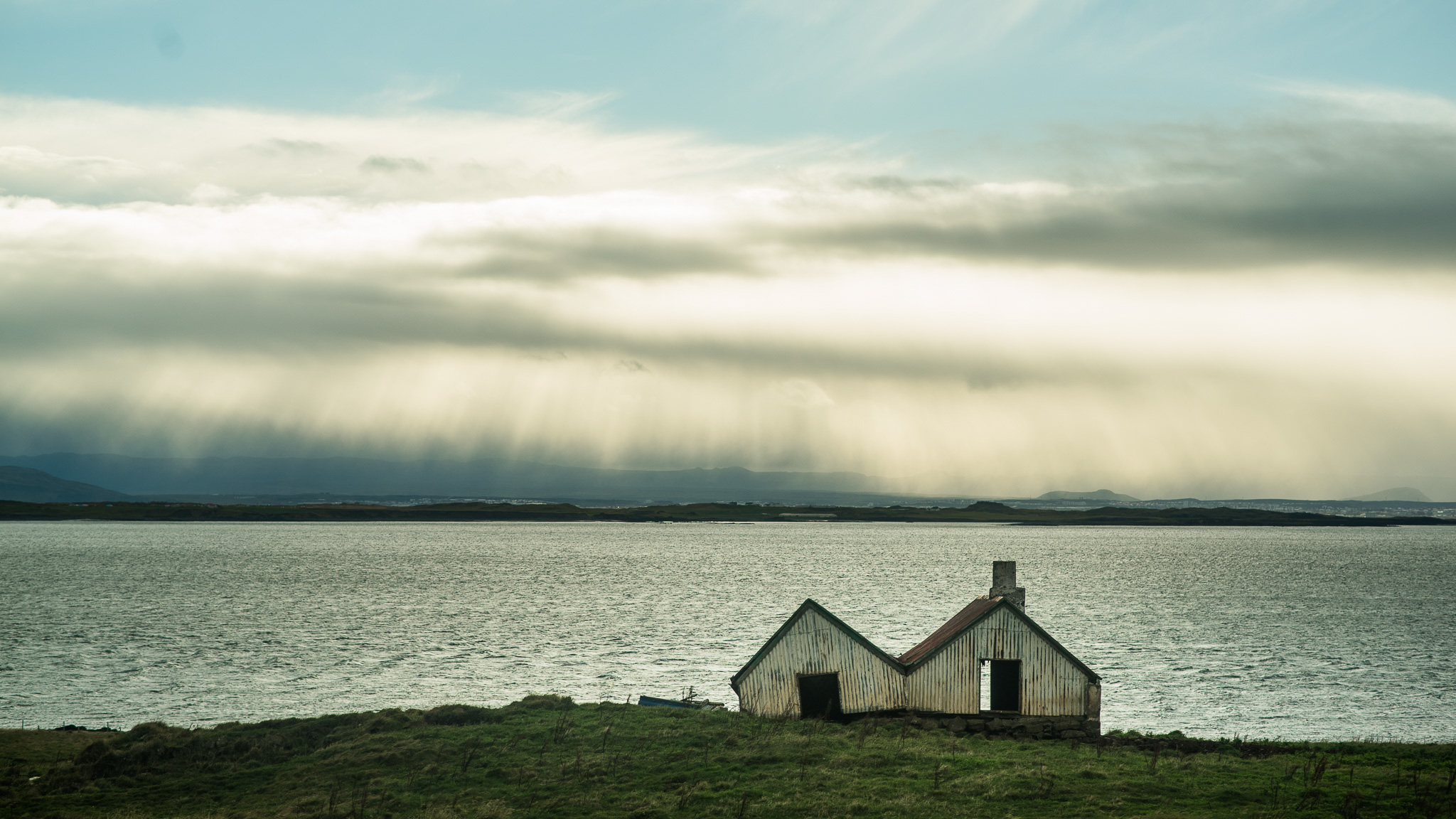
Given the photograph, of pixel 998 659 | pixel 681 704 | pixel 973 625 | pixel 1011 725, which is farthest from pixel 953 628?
pixel 681 704

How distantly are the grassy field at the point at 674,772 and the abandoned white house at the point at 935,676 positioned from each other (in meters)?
0.83

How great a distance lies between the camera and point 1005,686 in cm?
3531

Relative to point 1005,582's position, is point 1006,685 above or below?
below

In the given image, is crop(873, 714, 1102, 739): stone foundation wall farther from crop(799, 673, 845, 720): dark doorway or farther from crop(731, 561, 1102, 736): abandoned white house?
crop(799, 673, 845, 720): dark doorway

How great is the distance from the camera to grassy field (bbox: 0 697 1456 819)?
24.5m

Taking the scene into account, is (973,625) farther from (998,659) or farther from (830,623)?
(830,623)

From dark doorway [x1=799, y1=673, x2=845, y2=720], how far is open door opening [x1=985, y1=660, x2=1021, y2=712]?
16.6ft

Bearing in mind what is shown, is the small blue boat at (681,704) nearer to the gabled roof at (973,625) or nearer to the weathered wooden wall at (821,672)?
the weathered wooden wall at (821,672)

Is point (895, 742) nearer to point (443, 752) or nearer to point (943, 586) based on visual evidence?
point (443, 752)

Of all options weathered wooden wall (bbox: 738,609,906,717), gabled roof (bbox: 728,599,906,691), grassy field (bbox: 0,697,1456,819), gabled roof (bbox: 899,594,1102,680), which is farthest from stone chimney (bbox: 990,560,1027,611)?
grassy field (bbox: 0,697,1456,819)

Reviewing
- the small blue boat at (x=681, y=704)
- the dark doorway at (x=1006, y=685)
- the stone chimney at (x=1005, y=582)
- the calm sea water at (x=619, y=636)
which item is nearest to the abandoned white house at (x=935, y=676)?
the dark doorway at (x=1006, y=685)

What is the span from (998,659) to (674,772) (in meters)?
11.2

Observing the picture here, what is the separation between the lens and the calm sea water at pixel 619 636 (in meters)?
51.2

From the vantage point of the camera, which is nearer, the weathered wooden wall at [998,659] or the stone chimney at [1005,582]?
the weathered wooden wall at [998,659]
